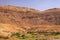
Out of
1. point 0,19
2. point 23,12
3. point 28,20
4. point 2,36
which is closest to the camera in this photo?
point 2,36

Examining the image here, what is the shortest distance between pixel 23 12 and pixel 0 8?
36.9 feet

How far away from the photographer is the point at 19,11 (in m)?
88.5

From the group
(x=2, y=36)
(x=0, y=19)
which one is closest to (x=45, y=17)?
(x=0, y=19)

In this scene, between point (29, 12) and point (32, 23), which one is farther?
point (29, 12)

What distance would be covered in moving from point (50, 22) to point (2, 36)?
46.2m

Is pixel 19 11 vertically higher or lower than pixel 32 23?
higher

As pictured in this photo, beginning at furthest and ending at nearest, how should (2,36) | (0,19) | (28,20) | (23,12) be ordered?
1. (23,12)
2. (28,20)
3. (0,19)
4. (2,36)

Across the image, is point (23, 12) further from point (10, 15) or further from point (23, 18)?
point (10, 15)

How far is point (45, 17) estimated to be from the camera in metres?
86.2

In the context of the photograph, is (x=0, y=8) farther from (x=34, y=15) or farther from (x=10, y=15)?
(x=34, y=15)

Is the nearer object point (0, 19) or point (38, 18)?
point (0, 19)

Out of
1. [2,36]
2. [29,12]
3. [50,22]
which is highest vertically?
[29,12]

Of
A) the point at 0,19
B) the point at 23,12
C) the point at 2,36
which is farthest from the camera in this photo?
the point at 23,12

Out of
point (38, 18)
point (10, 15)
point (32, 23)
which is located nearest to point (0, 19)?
point (10, 15)
